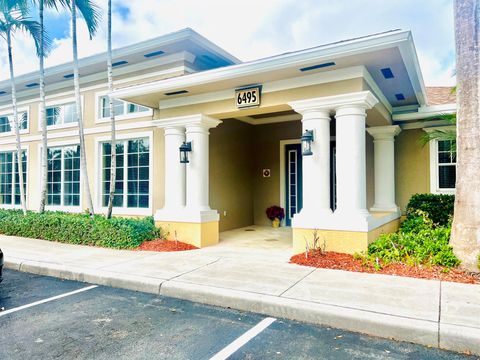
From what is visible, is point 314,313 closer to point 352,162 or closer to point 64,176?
point 352,162

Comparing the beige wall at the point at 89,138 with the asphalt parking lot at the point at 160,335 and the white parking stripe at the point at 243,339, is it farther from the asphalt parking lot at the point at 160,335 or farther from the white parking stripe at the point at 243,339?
the white parking stripe at the point at 243,339

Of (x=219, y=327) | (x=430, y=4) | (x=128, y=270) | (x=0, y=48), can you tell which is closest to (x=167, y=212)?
(x=128, y=270)

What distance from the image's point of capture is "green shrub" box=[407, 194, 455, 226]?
26.3ft

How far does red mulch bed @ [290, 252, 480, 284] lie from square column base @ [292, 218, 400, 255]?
16cm

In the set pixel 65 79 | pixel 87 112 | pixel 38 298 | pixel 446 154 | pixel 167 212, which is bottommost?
pixel 38 298

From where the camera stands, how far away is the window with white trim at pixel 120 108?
1015cm

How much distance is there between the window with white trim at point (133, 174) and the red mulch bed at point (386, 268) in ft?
17.2

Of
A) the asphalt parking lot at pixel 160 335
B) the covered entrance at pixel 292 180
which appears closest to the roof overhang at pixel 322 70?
the covered entrance at pixel 292 180

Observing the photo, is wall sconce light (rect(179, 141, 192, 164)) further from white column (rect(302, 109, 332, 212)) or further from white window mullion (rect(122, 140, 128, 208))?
white window mullion (rect(122, 140, 128, 208))

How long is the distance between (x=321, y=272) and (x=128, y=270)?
3.12m

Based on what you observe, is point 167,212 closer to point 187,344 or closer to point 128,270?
point 128,270

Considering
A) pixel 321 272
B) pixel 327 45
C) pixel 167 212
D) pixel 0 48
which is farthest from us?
pixel 0 48

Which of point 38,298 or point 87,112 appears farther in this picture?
point 87,112

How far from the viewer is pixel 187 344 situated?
11.0 ft
